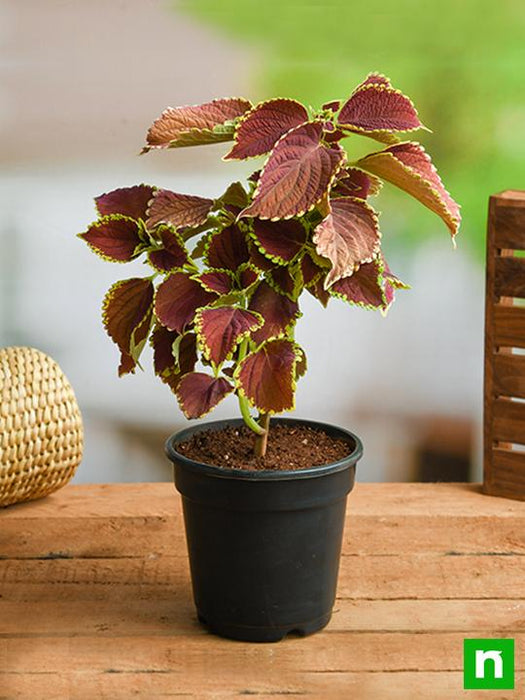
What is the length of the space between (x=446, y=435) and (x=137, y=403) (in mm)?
582

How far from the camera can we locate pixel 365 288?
1284 millimetres

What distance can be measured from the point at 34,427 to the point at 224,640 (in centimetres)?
55

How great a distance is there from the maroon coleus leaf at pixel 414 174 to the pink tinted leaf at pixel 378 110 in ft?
0.10

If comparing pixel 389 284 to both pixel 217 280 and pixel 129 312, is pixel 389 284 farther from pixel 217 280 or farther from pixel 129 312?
pixel 129 312

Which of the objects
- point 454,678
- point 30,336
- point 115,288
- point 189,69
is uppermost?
point 189,69

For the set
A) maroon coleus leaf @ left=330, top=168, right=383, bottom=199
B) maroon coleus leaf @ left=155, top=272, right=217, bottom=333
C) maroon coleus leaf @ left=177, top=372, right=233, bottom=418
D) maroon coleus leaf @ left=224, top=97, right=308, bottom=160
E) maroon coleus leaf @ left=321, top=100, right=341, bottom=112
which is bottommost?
maroon coleus leaf @ left=177, top=372, right=233, bottom=418

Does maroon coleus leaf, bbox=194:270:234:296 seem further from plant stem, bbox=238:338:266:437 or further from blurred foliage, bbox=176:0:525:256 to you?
blurred foliage, bbox=176:0:525:256

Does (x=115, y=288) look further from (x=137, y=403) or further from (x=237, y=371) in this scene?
(x=137, y=403)

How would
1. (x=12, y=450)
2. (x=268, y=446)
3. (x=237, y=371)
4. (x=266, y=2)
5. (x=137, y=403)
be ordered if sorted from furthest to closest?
1. (x=137, y=403)
2. (x=266, y=2)
3. (x=12, y=450)
4. (x=268, y=446)
5. (x=237, y=371)

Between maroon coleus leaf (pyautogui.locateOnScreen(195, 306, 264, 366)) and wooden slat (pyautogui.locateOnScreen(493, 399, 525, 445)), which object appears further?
wooden slat (pyautogui.locateOnScreen(493, 399, 525, 445))

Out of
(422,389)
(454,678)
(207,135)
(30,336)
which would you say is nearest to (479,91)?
(422,389)

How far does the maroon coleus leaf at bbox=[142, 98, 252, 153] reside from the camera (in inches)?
51.7

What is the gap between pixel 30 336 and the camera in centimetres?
198

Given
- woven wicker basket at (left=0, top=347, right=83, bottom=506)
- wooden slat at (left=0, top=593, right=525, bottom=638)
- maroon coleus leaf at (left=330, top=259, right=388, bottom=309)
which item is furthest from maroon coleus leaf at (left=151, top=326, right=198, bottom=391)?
woven wicker basket at (left=0, top=347, right=83, bottom=506)
